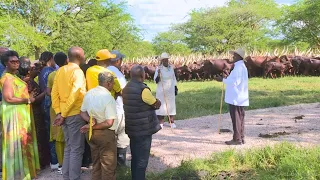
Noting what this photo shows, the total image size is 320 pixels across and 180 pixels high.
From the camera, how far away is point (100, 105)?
4.29m

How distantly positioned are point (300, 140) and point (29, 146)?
14.4 ft

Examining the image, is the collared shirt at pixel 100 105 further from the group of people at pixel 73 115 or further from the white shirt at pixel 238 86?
the white shirt at pixel 238 86

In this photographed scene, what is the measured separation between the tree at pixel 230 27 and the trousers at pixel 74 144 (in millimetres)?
40926

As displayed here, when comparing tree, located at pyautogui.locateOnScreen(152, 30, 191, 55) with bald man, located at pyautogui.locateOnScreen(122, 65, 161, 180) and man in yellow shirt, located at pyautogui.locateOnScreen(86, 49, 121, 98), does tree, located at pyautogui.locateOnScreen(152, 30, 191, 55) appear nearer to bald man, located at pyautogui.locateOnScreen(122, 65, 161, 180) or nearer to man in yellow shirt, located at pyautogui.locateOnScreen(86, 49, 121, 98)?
man in yellow shirt, located at pyautogui.locateOnScreen(86, 49, 121, 98)

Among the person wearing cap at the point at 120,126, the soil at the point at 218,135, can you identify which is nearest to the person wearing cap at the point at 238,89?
the soil at the point at 218,135

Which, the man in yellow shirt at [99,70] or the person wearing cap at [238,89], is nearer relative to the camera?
the man in yellow shirt at [99,70]

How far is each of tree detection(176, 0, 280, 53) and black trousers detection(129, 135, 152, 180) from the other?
41.0 m

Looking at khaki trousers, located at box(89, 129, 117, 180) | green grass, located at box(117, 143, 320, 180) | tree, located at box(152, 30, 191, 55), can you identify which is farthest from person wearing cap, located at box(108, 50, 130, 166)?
tree, located at box(152, 30, 191, 55)

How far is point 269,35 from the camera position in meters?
50.1

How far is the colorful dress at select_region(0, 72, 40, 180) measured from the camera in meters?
4.93

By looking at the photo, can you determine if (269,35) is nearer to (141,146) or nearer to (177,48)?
(177,48)

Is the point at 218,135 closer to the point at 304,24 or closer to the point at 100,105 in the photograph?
the point at 100,105

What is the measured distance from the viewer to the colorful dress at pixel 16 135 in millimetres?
4934

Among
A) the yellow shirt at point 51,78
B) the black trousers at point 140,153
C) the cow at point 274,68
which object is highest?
the yellow shirt at point 51,78
